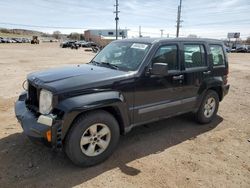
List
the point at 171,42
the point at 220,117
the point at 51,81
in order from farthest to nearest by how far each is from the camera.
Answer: the point at 220,117 → the point at 171,42 → the point at 51,81

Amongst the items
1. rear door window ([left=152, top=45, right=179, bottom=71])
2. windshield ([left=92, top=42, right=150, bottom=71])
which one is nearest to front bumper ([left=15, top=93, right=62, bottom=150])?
windshield ([left=92, top=42, right=150, bottom=71])

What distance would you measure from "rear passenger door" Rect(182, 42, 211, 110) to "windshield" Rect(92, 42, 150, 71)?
0.96 metres

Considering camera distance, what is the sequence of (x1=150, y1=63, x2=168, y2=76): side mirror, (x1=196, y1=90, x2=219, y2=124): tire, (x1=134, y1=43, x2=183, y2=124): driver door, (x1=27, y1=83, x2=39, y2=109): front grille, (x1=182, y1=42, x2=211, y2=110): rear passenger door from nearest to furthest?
(x1=27, y1=83, x2=39, y2=109): front grille → (x1=150, y1=63, x2=168, y2=76): side mirror → (x1=134, y1=43, x2=183, y2=124): driver door → (x1=182, y1=42, x2=211, y2=110): rear passenger door → (x1=196, y1=90, x2=219, y2=124): tire

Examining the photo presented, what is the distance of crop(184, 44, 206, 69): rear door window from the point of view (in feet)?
15.6

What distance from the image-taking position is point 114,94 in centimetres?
360

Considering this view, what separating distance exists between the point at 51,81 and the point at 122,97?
1.06m

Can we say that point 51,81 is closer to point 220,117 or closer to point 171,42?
point 171,42

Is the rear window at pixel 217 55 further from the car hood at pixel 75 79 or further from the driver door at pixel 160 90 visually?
the car hood at pixel 75 79

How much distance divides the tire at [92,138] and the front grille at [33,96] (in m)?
0.83

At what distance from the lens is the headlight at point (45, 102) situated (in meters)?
3.28

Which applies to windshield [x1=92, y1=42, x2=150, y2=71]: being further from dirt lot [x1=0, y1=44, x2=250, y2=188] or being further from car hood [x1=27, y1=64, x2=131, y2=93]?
dirt lot [x1=0, y1=44, x2=250, y2=188]

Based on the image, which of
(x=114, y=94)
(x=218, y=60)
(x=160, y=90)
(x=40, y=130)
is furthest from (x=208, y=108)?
(x=40, y=130)

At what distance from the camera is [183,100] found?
4.80 meters

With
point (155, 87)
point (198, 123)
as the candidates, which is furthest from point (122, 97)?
point (198, 123)
